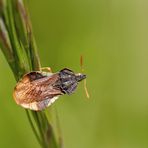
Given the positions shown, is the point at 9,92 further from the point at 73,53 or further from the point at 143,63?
the point at 143,63

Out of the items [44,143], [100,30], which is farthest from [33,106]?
[100,30]

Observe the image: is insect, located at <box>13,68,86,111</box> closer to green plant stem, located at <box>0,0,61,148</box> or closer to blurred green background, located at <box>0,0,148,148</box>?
green plant stem, located at <box>0,0,61,148</box>

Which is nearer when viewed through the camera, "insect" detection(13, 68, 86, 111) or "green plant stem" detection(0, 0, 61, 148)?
"green plant stem" detection(0, 0, 61, 148)

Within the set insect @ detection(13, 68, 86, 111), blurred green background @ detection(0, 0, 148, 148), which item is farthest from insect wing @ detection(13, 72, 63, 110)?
blurred green background @ detection(0, 0, 148, 148)

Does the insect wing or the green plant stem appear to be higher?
Answer: the green plant stem

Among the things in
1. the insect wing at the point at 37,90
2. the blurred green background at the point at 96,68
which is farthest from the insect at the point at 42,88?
the blurred green background at the point at 96,68
